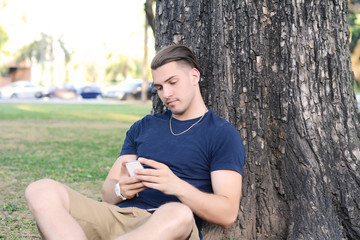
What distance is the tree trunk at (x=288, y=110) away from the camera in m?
3.44

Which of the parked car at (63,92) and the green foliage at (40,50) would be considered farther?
the green foliage at (40,50)

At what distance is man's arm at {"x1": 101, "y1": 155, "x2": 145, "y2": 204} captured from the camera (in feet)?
9.77

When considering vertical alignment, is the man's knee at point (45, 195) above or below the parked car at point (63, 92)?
above

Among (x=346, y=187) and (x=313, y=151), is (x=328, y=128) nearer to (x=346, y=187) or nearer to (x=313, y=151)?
(x=313, y=151)

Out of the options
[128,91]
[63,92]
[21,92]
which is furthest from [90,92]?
[128,91]

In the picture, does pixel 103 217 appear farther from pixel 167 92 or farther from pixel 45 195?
pixel 167 92

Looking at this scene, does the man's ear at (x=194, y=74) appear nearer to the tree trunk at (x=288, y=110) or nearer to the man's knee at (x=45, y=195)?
the tree trunk at (x=288, y=110)

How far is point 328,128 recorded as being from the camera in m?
3.49

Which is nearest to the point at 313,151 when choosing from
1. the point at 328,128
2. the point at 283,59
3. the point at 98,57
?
Answer: the point at 328,128

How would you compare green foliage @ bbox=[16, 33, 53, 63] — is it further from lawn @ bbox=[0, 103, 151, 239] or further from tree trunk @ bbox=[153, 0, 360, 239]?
tree trunk @ bbox=[153, 0, 360, 239]

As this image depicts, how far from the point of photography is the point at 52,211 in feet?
8.46

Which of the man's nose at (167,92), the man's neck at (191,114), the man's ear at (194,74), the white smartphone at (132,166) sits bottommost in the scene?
the white smartphone at (132,166)

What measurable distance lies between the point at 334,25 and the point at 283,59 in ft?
1.51

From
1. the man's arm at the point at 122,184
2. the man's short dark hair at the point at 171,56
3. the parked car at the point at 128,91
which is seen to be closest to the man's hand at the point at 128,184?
the man's arm at the point at 122,184
